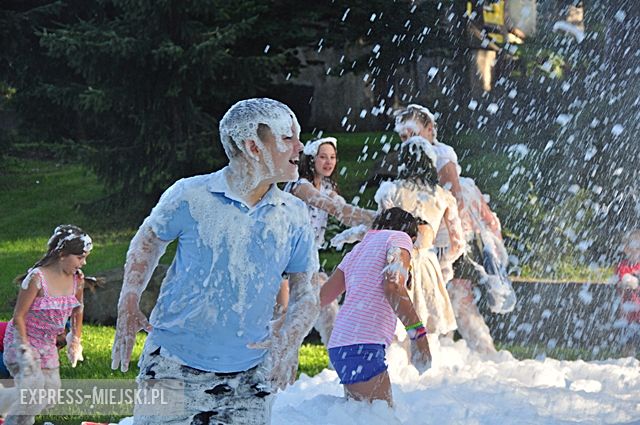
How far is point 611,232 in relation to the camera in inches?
567

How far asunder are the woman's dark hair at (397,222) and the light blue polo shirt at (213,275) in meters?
2.32

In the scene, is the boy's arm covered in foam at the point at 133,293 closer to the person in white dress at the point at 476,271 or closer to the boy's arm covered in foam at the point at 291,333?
the boy's arm covered in foam at the point at 291,333

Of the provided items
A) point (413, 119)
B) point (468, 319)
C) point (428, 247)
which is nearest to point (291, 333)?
point (428, 247)

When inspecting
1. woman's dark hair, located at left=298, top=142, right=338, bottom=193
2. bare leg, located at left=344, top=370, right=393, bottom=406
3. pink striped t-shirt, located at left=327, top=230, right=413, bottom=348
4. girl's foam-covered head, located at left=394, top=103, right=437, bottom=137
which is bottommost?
bare leg, located at left=344, top=370, right=393, bottom=406

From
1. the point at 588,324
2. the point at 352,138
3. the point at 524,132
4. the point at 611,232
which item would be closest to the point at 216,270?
the point at 588,324

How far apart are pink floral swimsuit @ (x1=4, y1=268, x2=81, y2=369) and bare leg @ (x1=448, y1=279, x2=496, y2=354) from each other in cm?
362

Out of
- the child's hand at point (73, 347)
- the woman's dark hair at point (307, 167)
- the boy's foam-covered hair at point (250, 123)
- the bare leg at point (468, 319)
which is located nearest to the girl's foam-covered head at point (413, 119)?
the woman's dark hair at point (307, 167)

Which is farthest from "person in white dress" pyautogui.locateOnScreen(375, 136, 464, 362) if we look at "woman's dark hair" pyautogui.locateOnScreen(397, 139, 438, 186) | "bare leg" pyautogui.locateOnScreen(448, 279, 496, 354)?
"bare leg" pyautogui.locateOnScreen(448, 279, 496, 354)

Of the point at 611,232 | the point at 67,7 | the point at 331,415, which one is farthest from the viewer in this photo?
the point at 67,7

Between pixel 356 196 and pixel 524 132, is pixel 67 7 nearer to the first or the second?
pixel 356 196

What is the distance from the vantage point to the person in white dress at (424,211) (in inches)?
301

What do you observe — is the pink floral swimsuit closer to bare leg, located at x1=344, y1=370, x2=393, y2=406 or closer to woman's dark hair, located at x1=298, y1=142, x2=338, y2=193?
bare leg, located at x1=344, y1=370, x2=393, y2=406

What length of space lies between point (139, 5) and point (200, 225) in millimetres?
11761

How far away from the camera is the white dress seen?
7.64m
